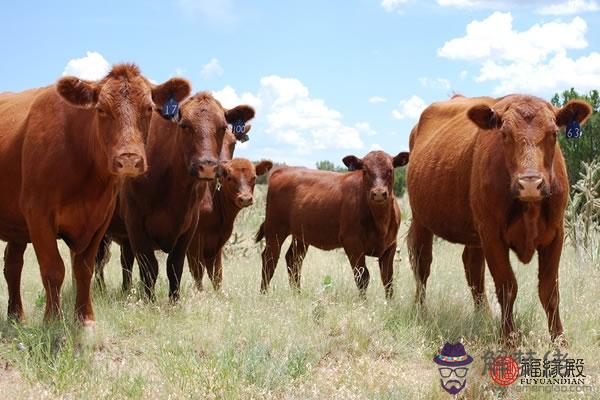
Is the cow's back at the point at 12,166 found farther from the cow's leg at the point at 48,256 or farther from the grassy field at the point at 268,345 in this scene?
the grassy field at the point at 268,345

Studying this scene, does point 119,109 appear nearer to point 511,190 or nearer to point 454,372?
point 511,190

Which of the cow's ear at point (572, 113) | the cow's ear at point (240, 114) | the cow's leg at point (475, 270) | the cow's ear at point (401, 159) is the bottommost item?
the cow's leg at point (475, 270)

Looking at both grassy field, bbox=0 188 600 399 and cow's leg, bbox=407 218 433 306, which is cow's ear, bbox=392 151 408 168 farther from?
grassy field, bbox=0 188 600 399

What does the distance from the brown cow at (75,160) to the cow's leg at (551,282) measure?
10.6ft

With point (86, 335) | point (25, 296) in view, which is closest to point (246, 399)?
point (86, 335)

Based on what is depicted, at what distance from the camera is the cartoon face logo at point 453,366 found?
5.20 m

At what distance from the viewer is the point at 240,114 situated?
8086mm

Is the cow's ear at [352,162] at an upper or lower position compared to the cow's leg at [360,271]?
upper

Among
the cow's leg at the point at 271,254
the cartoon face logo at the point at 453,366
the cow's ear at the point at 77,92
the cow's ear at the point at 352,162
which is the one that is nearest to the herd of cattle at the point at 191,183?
the cow's ear at the point at 77,92

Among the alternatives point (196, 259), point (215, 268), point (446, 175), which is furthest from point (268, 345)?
point (215, 268)

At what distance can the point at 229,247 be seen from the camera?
15.0m

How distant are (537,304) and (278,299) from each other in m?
2.42

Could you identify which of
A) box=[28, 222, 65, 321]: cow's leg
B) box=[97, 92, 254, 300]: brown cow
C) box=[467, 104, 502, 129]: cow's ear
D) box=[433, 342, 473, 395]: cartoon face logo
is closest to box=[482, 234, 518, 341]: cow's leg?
box=[433, 342, 473, 395]: cartoon face logo

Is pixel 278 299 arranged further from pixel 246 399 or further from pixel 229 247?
pixel 229 247
